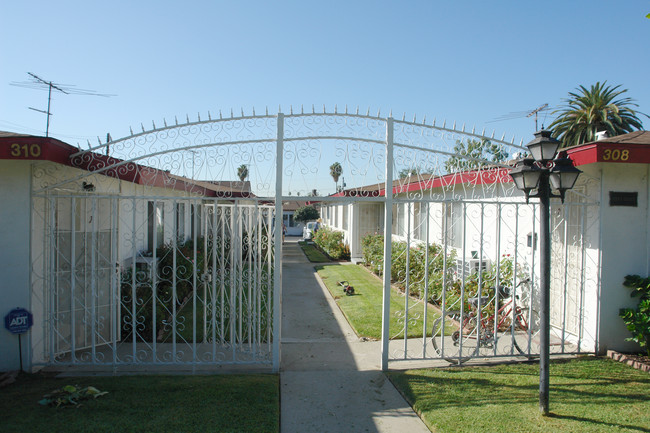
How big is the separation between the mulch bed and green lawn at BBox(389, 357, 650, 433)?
105 mm

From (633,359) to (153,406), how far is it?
5.92 metres

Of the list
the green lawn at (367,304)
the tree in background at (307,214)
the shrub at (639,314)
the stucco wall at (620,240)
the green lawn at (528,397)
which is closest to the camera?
the green lawn at (528,397)

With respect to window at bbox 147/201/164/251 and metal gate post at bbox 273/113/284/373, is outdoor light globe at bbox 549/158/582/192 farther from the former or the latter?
window at bbox 147/201/164/251

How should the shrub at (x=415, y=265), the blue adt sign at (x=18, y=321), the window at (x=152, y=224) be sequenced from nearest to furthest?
the blue adt sign at (x=18, y=321) → the shrub at (x=415, y=265) → the window at (x=152, y=224)

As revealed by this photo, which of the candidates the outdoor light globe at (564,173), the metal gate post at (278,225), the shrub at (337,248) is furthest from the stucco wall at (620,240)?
the shrub at (337,248)

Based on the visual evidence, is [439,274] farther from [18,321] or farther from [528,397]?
[18,321]

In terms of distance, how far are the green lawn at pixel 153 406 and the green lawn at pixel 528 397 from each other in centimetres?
165

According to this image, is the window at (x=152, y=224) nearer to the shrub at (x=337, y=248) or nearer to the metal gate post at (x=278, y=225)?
the metal gate post at (x=278, y=225)

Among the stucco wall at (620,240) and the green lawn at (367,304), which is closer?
the stucco wall at (620,240)

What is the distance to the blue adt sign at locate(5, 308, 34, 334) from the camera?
4.79 metres

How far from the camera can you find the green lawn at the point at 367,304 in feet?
23.5

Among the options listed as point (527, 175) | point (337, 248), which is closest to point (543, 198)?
point (527, 175)

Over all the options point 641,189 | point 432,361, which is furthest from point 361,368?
point 641,189

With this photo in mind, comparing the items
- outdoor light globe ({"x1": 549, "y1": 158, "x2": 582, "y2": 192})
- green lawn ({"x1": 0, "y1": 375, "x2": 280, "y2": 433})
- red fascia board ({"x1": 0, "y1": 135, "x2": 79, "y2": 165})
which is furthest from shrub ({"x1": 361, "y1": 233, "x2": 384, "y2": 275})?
red fascia board ({"x1": 0, "y1": 135, "x2": 79, "y2": 165})
